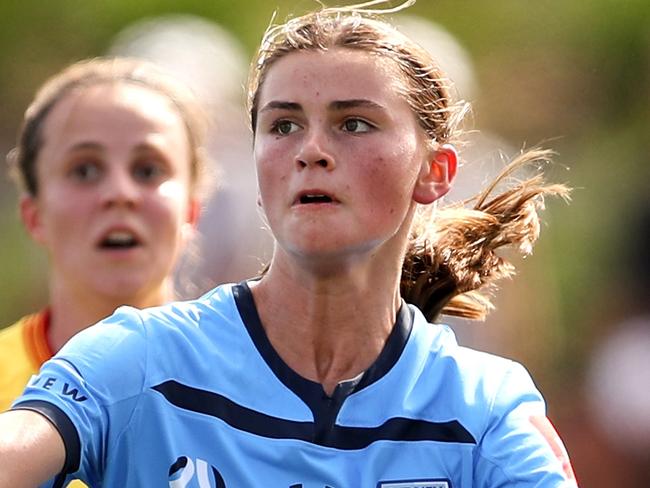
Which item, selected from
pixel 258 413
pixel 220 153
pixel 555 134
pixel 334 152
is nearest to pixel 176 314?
pixel 258 413

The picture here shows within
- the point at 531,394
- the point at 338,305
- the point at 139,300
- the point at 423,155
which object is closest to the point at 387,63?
the point at 423,155

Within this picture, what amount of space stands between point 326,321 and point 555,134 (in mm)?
5935

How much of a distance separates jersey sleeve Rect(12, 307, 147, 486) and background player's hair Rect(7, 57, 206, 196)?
1889 millimetres

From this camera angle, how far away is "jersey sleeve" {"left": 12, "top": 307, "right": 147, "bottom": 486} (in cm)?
297

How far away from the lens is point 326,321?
3502mm

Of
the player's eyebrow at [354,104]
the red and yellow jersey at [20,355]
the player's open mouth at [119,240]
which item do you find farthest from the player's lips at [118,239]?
the player's eyebrow at [354,104]

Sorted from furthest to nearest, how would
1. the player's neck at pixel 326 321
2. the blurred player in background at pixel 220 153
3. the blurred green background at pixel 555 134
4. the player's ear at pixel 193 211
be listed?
the blurred green background at pixel 555 134
the blurred player in background at pixel 220 153
the player's ear at pixel 193 211
the player's neck at pixel 326 321

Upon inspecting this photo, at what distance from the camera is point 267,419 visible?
327 cm

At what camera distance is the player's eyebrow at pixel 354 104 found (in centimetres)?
341

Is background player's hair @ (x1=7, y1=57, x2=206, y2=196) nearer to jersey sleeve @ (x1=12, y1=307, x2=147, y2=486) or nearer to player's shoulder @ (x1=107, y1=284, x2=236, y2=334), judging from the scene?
player's shoulder @ (x1=107, y1=284, x2=236, y2=334)

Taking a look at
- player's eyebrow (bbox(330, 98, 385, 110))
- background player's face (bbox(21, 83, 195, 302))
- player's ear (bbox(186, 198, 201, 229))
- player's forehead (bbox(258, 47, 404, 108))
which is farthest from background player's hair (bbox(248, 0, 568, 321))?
player's ear (bbox(186, 198, 201, 229))

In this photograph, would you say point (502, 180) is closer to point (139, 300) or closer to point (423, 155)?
point (423, 155)

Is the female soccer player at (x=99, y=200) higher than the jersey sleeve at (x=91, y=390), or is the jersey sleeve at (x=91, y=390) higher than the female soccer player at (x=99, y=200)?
the female soccer player at (x=99, y=200)

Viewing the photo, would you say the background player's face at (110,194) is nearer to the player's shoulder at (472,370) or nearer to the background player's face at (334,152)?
the background player's face at (334,152)
